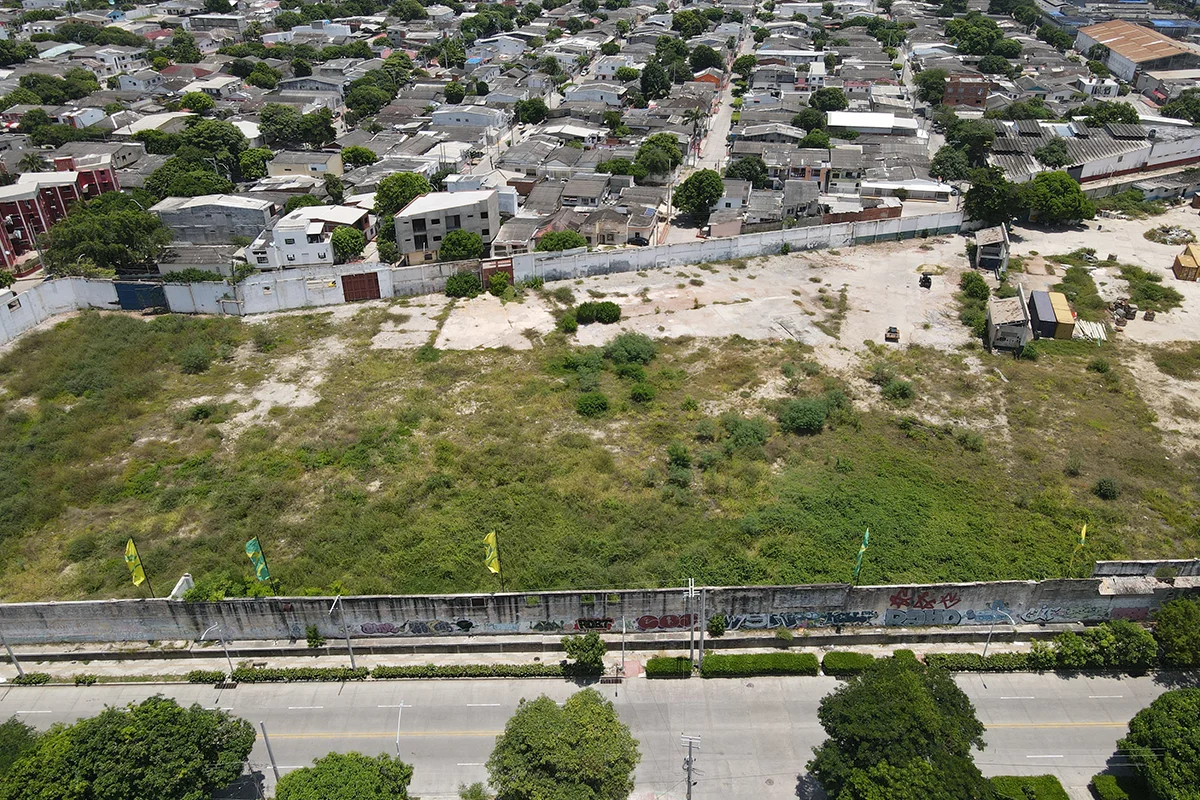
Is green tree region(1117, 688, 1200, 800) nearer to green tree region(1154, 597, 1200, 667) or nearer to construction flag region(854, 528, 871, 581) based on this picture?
green tree region(1154, 597, 1200, 667)

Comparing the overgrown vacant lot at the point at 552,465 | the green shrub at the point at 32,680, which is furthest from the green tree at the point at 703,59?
the green shrub at the point at 32,680

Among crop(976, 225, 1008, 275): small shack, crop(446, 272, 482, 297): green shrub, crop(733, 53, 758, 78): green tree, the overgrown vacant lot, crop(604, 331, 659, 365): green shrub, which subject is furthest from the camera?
crop(733, 53, 758, 78): green tree

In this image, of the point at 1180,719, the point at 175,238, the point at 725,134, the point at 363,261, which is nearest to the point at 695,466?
the point at 1180,719

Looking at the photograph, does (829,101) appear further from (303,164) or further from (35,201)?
(35,201)

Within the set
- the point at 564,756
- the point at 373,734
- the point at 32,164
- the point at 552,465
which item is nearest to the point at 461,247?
the point at 552,465

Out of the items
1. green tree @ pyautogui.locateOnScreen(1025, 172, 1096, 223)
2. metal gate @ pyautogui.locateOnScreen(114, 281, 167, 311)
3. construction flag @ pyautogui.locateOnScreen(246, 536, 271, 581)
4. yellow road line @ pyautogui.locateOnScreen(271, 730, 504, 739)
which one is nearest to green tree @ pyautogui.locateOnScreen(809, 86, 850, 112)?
green tree @ pyautogui.locateOnScreen(1025, 172, 1096, 223)
